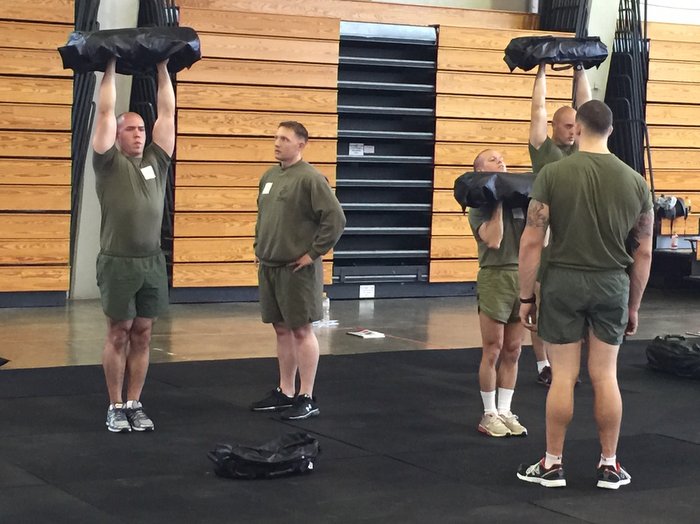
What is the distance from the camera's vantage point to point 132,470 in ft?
15.1

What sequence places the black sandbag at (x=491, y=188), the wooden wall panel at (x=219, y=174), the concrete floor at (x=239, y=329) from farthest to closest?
1. the wooden wall panel at (x=219, y=174)
2. the concrete floor at (x=239, y=329)
3. the black sandbag at (x=491, y=188)

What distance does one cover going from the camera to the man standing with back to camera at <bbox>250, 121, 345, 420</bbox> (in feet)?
18.6

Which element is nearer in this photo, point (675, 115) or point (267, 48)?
point (267, 48)

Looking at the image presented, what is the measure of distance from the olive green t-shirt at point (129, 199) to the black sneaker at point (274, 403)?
0.97 meters

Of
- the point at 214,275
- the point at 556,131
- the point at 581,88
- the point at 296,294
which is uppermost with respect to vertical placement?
the point at 581,88

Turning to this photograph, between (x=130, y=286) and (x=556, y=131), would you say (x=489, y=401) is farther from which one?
(x=130, y=286)

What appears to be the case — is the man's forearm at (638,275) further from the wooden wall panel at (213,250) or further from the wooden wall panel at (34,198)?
the wooden wall panel at (34,198)

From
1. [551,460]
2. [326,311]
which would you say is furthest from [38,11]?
[551,460]

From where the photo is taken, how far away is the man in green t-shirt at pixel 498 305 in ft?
17.5

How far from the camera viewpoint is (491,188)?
17.0 ft

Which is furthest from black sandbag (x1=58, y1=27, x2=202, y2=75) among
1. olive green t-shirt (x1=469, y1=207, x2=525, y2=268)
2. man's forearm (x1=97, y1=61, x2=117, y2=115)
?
olive green t-shirt (x1=469, y1=207, x2=525, y2=268)

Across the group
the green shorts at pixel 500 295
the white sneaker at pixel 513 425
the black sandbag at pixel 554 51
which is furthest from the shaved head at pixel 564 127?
the white sneaker at pixel 513 425

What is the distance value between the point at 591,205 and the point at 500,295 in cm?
106

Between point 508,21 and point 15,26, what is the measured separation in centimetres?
462
